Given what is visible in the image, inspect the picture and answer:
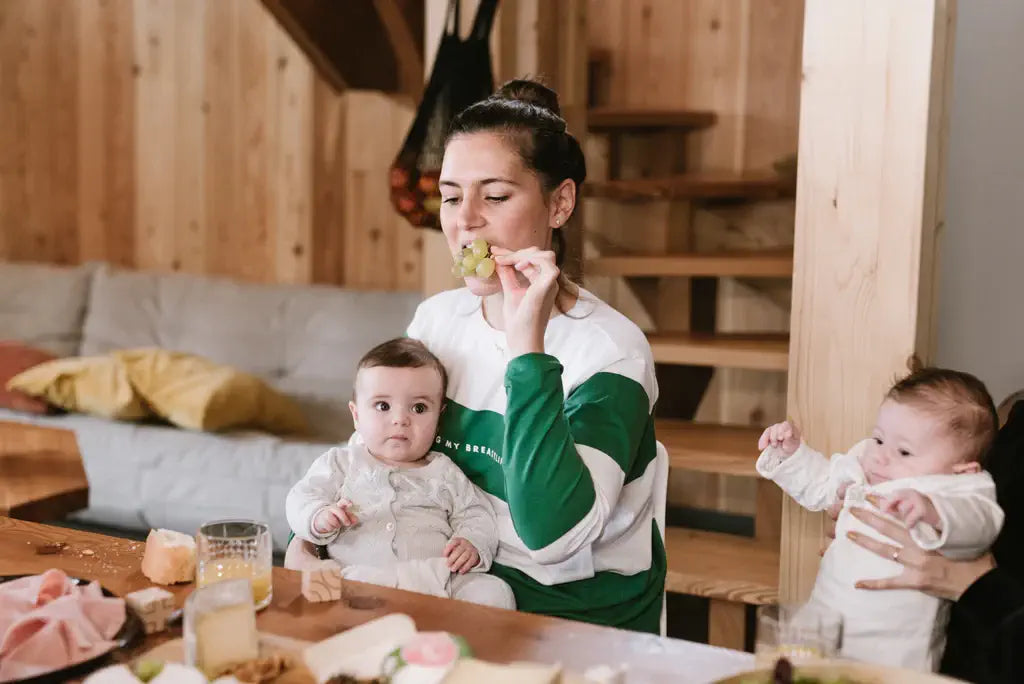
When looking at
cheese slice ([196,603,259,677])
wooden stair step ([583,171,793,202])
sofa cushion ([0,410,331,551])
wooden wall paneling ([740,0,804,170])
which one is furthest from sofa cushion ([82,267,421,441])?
cheese slice ([196,603,259,677])

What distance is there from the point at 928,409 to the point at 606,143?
9.21ft

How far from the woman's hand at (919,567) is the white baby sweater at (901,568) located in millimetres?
15

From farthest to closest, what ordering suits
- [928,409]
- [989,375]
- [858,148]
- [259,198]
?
[259,198] → [989,375] → [858,148] → [928,409]

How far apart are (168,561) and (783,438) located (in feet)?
3.36

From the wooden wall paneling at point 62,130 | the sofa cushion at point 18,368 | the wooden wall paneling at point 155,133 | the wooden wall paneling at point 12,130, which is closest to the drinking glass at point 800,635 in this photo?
the sofa cushion at point 18,368

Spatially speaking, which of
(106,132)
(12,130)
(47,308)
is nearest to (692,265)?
(47,308)

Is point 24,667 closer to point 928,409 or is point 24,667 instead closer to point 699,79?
point 928,409

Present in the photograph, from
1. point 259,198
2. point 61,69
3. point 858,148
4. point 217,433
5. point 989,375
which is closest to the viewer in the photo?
point 858,148

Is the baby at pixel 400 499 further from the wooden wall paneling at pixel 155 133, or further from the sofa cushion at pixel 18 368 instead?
the wooden wall paneling at pixel 155 133

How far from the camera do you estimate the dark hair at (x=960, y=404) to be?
1.62m

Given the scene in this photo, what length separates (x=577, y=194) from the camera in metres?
1.82

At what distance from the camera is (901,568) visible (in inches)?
64.3

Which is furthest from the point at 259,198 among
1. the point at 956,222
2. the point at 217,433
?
the point at 956,222

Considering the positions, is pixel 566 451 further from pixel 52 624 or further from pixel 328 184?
pixel 328 184
